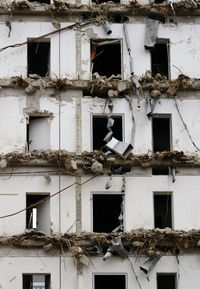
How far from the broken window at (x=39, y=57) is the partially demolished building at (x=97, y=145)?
6.6 inches

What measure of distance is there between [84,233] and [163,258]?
11.7 ft

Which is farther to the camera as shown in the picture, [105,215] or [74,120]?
[105,215]

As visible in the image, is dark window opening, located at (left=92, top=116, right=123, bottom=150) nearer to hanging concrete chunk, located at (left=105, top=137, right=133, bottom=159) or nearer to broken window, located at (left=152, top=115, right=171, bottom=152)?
hanging concrete chunk, located at (left=105, top=137, right=133, bottom=159)

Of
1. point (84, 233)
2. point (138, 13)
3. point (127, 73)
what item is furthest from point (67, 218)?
point (138, 13)

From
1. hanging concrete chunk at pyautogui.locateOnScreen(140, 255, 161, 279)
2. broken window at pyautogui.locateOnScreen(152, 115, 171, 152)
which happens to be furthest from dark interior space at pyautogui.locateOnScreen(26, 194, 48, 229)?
broken window at pyautogui.locateOnScreen(152, 115, 171, 152)

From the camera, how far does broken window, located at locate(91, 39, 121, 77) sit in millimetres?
43250

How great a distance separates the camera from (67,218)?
134 feet

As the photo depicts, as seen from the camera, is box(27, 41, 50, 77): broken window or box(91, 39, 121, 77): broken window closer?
box(91, 39, 121, 77): broken window

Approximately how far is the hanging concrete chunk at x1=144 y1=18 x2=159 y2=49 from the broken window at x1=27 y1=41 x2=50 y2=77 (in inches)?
179

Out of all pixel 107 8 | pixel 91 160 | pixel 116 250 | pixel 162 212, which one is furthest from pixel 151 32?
pixel 116 250

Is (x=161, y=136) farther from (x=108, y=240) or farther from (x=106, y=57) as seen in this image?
(x=108, y=240)

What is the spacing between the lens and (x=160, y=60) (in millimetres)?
44844

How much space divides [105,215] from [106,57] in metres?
7.63

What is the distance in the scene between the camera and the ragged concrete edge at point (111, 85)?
1652 inches
